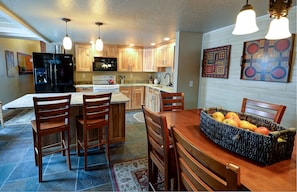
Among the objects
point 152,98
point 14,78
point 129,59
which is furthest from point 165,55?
point 14,78

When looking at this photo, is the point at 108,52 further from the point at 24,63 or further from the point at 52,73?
the point at 24,63

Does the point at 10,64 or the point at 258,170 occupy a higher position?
the point at 10,64

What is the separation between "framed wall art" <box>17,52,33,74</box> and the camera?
572cm

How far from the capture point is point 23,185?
1984mm

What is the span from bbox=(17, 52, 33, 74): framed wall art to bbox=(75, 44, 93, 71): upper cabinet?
6.93ft

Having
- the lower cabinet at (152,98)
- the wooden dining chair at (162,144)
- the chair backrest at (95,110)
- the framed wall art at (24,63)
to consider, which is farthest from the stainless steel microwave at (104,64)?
the wooden dining chair at (162,144)

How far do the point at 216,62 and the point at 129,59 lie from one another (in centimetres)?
317

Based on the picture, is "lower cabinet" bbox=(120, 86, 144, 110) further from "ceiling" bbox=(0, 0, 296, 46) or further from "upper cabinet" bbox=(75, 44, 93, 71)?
"ceiling" bbox=(0, 0, 296, 46)

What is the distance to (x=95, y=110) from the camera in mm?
2264

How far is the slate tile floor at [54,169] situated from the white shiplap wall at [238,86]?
168 centimetres

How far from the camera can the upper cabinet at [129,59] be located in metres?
5.66

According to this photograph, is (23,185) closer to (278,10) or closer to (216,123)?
(216,123)

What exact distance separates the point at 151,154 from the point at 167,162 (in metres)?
0.39

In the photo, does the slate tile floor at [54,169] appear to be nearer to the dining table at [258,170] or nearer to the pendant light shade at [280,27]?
the dining table at [258,170]
